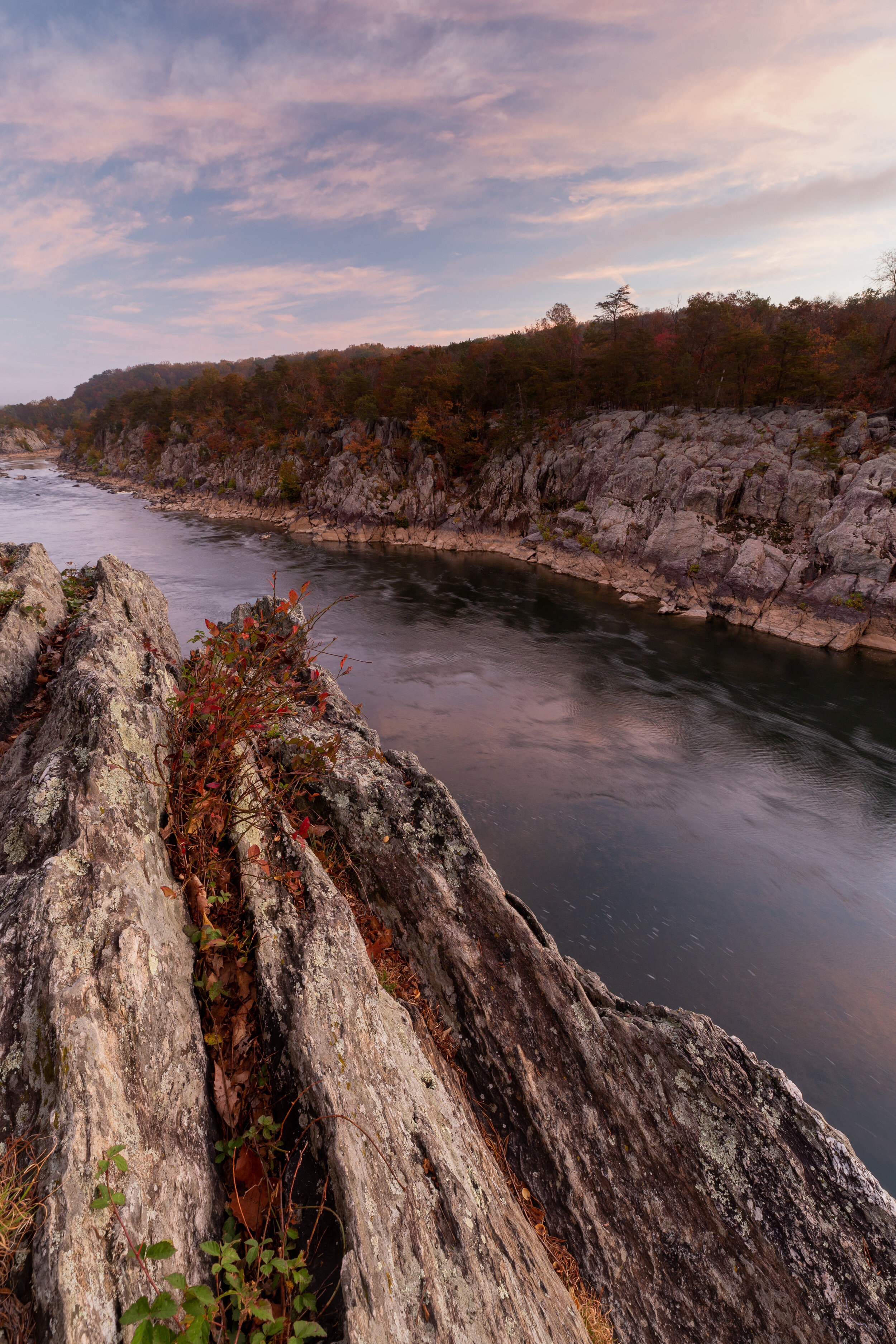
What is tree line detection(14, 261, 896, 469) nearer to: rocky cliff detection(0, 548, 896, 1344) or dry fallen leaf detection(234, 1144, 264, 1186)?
rocky cliff detection(0, 548, 896, 1344)

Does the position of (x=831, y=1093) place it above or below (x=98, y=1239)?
below

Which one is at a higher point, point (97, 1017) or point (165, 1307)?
point (97, 1017)

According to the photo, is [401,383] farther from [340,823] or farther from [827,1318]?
[827,1318]

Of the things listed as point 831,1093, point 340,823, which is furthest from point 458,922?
point 831,1093

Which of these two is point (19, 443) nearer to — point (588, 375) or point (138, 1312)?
point (588, 375)

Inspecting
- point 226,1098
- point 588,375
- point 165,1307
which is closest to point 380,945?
point 226,1098
